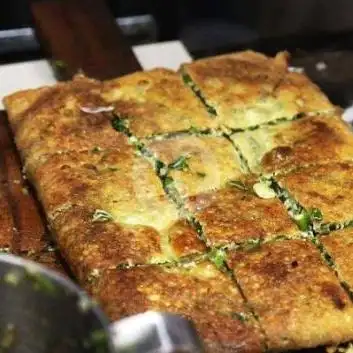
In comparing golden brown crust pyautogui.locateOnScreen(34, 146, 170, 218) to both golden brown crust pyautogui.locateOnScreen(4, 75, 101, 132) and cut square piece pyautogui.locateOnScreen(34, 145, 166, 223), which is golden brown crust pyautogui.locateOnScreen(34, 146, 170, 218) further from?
golden brown crust pyautogui.locateOnScreen(4, 75, 101, 132)

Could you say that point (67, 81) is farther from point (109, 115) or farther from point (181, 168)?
A: point (181, 168)

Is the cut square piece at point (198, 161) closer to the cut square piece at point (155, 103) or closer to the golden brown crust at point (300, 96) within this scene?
the cut square piece at point (155, 103)

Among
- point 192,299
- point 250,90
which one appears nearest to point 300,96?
point 250,90

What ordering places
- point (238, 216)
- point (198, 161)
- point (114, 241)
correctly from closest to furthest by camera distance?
point (114, 241), point (238, 216), point (198, 161)

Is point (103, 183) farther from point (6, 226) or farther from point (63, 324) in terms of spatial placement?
point (63, 324)

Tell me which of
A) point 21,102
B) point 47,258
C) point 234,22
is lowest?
point 234,22
